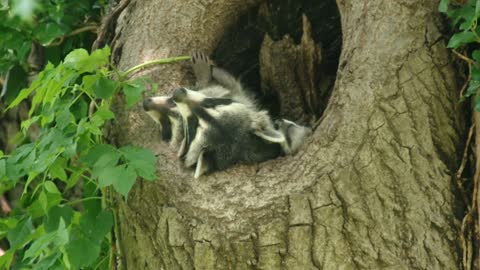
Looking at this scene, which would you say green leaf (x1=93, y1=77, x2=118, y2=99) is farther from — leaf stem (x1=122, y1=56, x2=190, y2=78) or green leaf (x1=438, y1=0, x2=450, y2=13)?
green leaf (x1=438, y1=0, x2=450, y2=13)

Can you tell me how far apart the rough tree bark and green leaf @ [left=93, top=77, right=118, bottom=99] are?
1.23 feet

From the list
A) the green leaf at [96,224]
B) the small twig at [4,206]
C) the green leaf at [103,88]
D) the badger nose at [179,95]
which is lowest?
the small twig at [4,206]

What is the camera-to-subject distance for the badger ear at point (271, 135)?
3100 millimetres

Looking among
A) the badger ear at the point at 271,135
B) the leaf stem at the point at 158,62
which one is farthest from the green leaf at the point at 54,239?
the badger ear at the point at 271,135

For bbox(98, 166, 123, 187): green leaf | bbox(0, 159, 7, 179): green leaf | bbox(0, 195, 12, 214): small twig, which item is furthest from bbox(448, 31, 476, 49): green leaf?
bbox(0, 195, 12, 214): small twig

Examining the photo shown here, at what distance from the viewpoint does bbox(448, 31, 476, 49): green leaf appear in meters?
2.66

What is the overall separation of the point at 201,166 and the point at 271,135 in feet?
1.23

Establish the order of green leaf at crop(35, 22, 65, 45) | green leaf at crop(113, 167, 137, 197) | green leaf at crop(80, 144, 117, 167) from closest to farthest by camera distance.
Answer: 1. green leaf at crop(113, 167, 137, 197)
2. green leaf at crop(80, 144, 117, 167)
3. green leaf at crop(35, 22, 65, 45)

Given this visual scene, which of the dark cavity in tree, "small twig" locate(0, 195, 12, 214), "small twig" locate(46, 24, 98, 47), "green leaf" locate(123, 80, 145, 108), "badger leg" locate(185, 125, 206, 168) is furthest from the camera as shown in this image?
"small twig" locate(0, 195, 12, 214)

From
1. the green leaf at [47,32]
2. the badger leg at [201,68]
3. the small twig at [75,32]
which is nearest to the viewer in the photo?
the badger leg at [201,68]

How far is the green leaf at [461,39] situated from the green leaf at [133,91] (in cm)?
129

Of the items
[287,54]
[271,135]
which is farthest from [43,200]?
[287,54]

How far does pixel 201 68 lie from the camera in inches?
141

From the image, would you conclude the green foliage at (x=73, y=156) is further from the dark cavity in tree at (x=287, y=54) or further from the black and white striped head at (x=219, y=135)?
the dark cavity in tree at (x=287, y=54)
